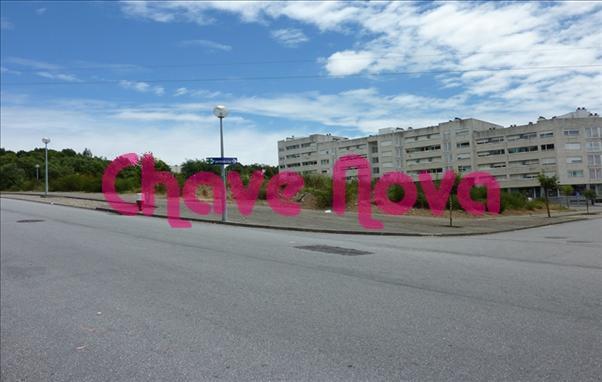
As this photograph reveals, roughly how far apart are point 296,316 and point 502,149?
305 ft

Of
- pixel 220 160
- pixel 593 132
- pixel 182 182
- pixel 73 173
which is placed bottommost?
pixel 182 182

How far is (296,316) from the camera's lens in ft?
18.3

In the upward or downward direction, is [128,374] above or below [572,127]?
below

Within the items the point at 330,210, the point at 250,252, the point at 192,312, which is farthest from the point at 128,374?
the point at 330,210

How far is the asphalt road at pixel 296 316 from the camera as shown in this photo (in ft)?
13.5

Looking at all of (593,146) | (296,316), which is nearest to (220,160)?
(296,316)

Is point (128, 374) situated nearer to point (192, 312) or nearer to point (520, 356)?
point (192, 312)

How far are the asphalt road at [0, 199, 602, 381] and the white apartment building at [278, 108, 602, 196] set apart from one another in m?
55.9

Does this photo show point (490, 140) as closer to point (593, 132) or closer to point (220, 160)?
point (593, 132)

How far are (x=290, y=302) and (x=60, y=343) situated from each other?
105 inches

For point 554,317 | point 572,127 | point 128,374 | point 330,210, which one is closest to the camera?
point 128,374

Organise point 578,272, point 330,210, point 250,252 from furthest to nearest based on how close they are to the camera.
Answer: point 330,210 < point 250,252 < point 578,272

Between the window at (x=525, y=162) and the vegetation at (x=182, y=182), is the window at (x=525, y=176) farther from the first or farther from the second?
the vegetation at (x=182, y=182)

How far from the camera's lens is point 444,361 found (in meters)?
4.13
